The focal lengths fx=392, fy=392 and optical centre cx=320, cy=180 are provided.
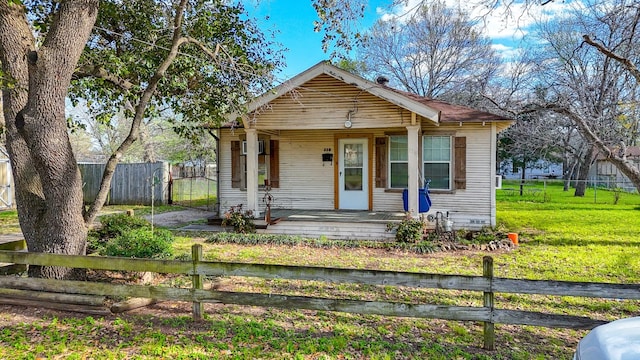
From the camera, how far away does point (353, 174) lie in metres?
11.9

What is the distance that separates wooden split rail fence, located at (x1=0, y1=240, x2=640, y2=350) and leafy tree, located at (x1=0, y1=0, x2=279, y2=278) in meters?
0.77

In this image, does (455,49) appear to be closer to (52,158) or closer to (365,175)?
(365,175)

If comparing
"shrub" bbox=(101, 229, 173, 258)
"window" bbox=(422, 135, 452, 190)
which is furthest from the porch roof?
"shrub" bbox=(101, 229, 173, 258)

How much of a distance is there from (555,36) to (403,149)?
1259 centimetres

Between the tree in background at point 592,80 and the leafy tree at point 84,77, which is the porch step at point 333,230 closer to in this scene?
the leafy tree at point 84,77

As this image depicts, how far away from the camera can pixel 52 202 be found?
5039 mm

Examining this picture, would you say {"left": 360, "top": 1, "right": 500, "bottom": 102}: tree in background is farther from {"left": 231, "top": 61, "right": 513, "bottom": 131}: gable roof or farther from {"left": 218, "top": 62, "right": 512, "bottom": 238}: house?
{"left": 231, "top": 61, "right": 513, "bottom": 131}: gable roof

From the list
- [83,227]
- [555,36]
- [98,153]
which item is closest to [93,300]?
[83,227]

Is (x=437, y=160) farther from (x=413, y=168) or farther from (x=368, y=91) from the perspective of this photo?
(x=368, y=91)

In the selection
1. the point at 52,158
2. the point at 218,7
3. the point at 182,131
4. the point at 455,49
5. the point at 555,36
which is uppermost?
the point at 455,49

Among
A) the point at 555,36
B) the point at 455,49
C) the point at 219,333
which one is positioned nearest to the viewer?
the point at 219,333

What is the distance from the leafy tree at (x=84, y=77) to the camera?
4922mm

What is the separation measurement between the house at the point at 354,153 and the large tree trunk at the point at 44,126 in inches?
199

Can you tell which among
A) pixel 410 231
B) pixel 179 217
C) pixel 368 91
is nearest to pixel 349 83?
pixel 368 91
